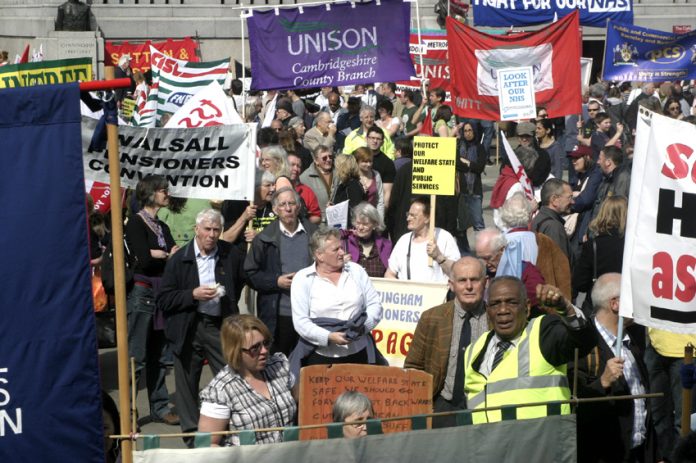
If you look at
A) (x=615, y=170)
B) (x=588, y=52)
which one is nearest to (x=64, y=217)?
(x=615, y=170)

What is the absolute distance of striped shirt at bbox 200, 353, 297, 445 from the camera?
582cm

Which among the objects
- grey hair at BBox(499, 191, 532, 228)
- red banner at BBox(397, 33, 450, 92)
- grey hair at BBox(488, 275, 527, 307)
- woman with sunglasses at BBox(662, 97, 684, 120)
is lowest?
grey hair at BBox(488, 275, 527, 307)

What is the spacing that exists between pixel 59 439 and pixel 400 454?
4.10ft

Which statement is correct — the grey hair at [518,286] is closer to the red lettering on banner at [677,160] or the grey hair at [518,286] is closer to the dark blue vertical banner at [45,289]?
the red lettering on banner at [677,160]

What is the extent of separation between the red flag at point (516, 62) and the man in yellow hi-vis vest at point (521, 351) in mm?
9063

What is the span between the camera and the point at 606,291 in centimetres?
643

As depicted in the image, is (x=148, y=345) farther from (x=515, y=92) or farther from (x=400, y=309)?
(x=515, y=92)

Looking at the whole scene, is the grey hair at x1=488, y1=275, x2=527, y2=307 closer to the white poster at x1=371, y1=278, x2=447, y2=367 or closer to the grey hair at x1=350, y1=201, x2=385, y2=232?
the white poster at x1=371, y1=278, x2=447, y2=367

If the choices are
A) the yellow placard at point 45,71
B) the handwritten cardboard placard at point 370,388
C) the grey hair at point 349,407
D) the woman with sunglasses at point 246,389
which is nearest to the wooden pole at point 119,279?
the woman with sunglasses at point 246,389

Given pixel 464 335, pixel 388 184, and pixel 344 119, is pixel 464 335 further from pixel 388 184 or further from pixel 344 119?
pixel 344 119

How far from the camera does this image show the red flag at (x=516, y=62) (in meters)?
14.8

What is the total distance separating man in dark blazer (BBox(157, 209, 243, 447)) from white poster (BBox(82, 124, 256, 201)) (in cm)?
52

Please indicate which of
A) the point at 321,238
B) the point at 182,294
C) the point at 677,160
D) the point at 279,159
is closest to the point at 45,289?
the point at 677,160

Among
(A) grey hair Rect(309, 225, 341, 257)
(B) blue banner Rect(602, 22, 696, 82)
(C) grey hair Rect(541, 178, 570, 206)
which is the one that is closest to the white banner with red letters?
(A) grey hair Rect(309, 225, 341, 257)
